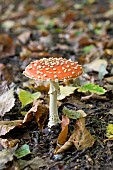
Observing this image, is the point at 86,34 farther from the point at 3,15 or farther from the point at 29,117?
the point at 29,117

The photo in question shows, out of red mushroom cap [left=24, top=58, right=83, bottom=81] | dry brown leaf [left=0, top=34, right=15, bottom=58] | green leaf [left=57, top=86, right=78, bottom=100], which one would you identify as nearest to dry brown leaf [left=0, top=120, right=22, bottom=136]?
red mushroom cap [left=24, top=58, right=83, bottom=81]

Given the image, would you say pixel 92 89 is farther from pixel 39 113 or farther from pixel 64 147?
pixel 64 147

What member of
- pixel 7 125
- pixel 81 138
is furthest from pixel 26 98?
pixel 81 138

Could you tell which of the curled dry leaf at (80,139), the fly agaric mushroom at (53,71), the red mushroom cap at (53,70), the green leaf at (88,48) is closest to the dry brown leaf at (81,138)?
the curled dry leaf at (80,139)

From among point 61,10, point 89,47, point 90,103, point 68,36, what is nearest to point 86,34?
point 68,36

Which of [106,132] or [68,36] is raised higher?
[68,36]

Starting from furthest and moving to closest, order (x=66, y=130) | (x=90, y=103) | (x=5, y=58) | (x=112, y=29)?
(x=112, y=29) → (x=5, y=58) → (x=90, y=103) → (x=66, y=130)
